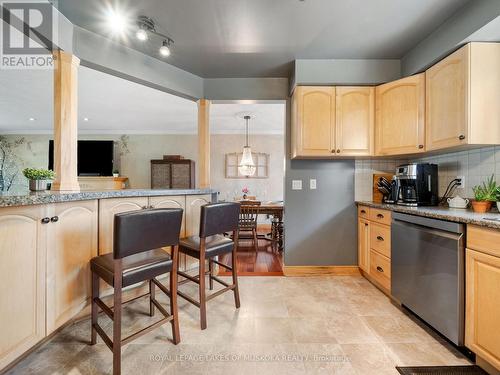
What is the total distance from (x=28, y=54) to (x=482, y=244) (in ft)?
12.2

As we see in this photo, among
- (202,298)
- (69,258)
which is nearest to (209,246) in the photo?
(202,298)

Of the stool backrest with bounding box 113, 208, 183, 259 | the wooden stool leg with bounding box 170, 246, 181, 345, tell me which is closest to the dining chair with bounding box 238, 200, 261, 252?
the wooden stool leg with bounding box 170, 246, 181, 345

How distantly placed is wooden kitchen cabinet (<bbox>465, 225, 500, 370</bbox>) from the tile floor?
0.71ft

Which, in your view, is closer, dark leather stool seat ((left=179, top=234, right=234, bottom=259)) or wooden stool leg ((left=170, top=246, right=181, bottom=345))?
wooden stool leg ((left=170, top=246, right=181, bottom=345))

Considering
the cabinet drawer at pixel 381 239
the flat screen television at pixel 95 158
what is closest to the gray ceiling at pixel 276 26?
the cabinet drawer at pixel 381 239

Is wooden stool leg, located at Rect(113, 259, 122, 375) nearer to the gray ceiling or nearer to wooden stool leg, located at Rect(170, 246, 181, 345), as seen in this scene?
wooden stool leg, located at Rect(170, 246, 181, 345)

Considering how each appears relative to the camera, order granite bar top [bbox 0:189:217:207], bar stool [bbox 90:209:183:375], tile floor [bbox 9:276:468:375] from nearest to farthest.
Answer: granite bar top [bbox 0:189:217:207] < bar stool [bbox 90:209:183:375] < tile floor [bbox 9:276:468:375]

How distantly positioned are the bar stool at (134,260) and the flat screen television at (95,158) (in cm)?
476

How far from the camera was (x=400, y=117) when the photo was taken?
2.22 metres

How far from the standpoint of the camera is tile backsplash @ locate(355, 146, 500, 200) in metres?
1.82

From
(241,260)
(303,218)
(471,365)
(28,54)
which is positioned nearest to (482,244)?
(471,365)

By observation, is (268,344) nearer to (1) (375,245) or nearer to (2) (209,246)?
(2) (209,246)

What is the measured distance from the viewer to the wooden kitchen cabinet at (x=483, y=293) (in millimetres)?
1168

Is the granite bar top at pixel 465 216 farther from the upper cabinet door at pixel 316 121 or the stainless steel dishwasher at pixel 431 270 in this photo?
the upper cabinet door at pixel 316 121
